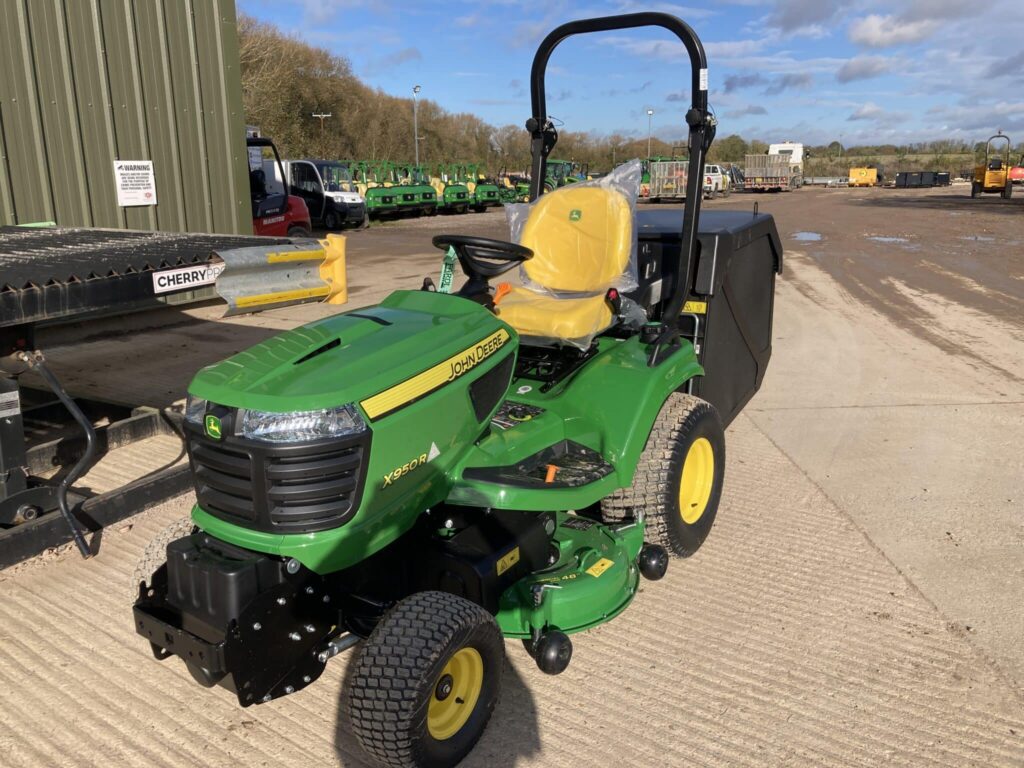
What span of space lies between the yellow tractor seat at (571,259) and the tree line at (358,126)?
3214 cm

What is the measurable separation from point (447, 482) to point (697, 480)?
1.42m

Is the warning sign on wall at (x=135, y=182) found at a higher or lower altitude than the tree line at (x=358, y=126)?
lower

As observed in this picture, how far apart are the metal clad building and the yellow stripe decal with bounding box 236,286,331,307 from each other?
5.37 meters

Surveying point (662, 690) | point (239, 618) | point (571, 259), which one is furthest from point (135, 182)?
point (662, 690)

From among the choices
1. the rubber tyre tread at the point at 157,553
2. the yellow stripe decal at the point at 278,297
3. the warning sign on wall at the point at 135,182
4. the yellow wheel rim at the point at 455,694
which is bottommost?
the yellow wheel rim at the point at 455,694

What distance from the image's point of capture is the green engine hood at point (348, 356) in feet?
6.82

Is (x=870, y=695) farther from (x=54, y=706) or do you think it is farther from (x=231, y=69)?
(x=231, y=69)

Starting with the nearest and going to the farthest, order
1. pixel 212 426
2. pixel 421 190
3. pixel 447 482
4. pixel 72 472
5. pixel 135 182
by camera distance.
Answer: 1. pixel 212 426
2. pixel 447 482
3. pixel 72 472
4. pixel 135 182
5. pixel 421 190

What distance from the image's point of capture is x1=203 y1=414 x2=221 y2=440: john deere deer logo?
2104 millimetres

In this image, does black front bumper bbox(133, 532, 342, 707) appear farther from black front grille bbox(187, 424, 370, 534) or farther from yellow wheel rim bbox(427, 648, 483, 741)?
yellow wheel rim bbox(427, 648, 483, 741)

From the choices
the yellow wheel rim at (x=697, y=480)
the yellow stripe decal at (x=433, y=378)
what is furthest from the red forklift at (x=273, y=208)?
the yellow stripe decal at (x=433, y=378)

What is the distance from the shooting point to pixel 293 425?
6.72 ft

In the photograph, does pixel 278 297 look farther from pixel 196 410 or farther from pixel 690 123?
pixel 690 123

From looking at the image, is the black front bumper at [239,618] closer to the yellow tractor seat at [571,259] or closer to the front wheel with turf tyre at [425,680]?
the front wheel with turf tyre at [425,680]
